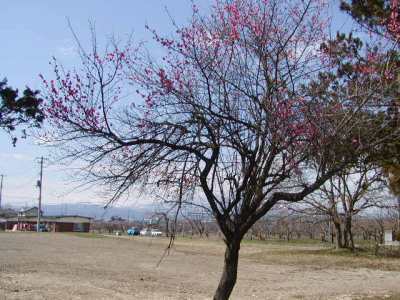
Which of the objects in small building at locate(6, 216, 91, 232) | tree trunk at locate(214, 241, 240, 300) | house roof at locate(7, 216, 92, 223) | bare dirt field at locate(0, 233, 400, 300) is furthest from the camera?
house roof at locate(7, 216, 92, 223)

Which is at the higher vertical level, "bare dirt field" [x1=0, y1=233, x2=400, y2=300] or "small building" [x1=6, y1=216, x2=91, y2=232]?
"small building" [x1=6, y1=216, x2=91, y2=232]

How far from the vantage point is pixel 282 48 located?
6.59 m

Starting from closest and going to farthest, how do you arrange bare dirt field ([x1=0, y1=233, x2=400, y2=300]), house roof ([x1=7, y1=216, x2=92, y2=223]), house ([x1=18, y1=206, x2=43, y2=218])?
bare dirt field ([x1=0, y1=233, x2=400, y2=300]) → house roof ([x1=7, y1=216, x2=92, y2=223]) → house ([x1=18, y1=206, x2=43, y2=218])

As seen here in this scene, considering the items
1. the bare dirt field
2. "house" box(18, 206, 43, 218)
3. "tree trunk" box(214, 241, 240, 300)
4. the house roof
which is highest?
"house" box(18, 206, 43, 218)

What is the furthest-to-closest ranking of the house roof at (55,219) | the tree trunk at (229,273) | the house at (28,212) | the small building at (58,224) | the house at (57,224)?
1. the house at (28,212)
2. the house roof at (55,219)
3. the small building at (58,224)
4. the house at (57,224)
5. the tree trunk at (229,273)

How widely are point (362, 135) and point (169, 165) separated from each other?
2.38 metres

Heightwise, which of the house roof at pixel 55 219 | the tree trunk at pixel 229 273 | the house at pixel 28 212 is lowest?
the tree trunk at pixel 229 273

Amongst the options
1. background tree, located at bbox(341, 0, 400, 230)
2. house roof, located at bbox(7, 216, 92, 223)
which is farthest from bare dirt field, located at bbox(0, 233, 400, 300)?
house roof, located at bbox(7, 216, 92, 223)

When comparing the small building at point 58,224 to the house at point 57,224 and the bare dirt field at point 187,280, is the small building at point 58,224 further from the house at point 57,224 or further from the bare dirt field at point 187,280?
the bare dirt field at point 187,280

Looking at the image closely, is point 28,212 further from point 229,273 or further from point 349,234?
point 229,273

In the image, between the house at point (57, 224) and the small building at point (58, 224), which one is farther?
the small building at point (58, 224)

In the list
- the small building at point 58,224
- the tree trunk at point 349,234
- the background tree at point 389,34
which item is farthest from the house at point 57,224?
the background tree at point 389,34

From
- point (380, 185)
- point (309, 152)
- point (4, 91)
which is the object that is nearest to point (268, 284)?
point (4, 91)

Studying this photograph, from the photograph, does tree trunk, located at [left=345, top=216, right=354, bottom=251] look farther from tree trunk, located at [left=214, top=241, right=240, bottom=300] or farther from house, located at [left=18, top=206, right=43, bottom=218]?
house, located at [left=18, top=206, right=43, bottom=218]
